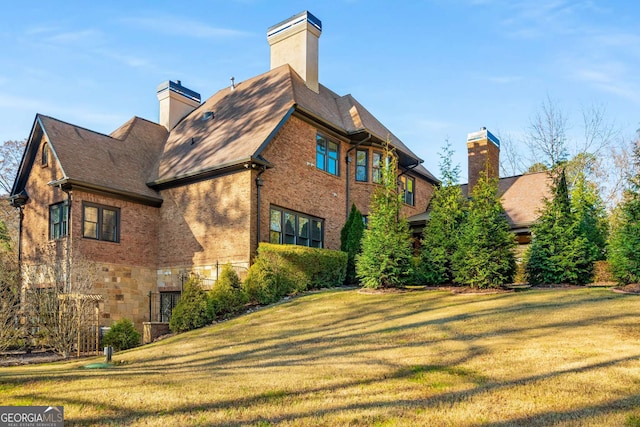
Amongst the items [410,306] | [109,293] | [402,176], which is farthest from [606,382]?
[402,176]

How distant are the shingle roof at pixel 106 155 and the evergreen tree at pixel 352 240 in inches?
291

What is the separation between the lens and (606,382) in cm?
604

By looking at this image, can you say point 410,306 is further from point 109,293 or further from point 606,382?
point 109,293

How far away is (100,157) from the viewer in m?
19.5

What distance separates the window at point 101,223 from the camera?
1785cm

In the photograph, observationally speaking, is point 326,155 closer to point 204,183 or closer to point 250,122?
point 250,122

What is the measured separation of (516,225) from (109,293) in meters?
16.8

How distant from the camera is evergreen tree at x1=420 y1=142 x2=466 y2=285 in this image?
16406mm

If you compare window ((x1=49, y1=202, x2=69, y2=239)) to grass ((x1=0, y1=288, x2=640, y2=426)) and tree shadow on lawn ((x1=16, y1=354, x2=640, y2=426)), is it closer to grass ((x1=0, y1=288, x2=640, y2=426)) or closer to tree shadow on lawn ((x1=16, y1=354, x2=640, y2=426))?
grass ((x1=0, y1=288, x2=640, y2=426))

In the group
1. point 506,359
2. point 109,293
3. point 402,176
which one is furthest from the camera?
point 402,176

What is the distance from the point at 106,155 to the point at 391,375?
16.4 m

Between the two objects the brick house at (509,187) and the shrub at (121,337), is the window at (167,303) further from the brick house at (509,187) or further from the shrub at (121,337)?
the brick house at (509,187)

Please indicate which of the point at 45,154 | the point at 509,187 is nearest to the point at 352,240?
the point at 509,187

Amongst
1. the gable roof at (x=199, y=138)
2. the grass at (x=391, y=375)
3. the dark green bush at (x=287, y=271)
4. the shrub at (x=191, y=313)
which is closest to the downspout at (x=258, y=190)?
the gable roof at (x=199, y=138)
